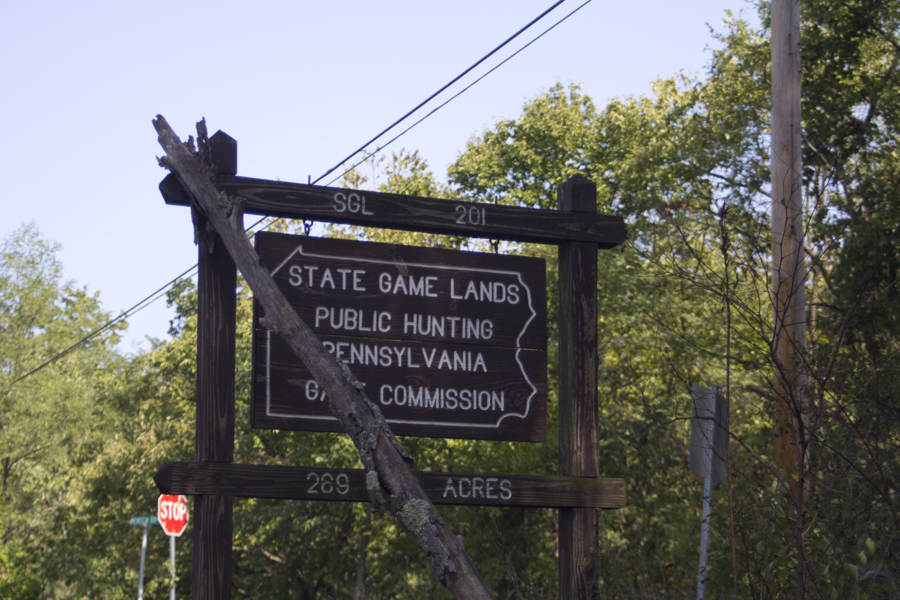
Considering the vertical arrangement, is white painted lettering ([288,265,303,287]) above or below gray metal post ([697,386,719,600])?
above

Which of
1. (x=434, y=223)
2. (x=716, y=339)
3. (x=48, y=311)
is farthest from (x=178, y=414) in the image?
(x=434, y=223)

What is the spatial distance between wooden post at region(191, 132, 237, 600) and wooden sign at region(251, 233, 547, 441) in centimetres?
17

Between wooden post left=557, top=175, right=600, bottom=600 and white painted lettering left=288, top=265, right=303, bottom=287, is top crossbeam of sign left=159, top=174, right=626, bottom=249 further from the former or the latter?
white painted lettering left=288, top=265, right=303, bottom=287

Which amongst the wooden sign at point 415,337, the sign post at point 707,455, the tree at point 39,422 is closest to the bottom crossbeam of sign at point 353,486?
the wooden sign at point 415,337

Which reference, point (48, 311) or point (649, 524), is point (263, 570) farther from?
point (48, 311)

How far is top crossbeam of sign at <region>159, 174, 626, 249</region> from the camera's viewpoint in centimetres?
495

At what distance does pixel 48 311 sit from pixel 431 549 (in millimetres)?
35981

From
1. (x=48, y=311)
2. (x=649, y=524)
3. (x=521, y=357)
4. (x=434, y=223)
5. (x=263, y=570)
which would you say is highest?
(x=48, y=311)

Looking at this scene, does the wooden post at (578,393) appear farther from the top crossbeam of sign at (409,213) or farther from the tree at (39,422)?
the tree at (39,422)

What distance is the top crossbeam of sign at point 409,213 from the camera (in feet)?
16.2

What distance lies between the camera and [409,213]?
5137 mm

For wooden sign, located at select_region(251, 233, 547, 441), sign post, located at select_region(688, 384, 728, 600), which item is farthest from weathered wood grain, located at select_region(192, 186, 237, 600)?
sign post, located at select_region(688, 384, 728, 600)

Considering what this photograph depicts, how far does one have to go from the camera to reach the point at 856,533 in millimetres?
4945

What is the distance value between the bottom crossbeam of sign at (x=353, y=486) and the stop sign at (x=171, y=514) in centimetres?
1304
